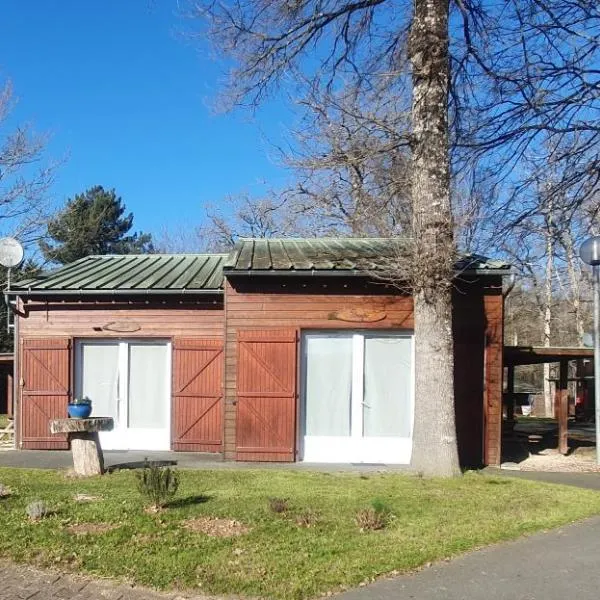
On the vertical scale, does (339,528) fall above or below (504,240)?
below

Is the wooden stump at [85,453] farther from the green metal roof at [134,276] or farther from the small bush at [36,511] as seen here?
the green metal roof at [134,276]

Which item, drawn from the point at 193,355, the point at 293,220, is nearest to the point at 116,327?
the point at 193,355

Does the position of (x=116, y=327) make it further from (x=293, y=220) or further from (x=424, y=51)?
(x=293, y=220)

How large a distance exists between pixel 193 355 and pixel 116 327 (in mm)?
1566

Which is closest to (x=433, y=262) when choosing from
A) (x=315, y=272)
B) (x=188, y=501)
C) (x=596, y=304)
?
(x=315, y=272)

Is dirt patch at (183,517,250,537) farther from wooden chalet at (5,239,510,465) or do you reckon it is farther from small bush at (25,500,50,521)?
wooden chalet at (5,239,510,465)

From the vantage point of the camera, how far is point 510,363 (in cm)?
1511

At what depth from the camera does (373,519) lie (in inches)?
253

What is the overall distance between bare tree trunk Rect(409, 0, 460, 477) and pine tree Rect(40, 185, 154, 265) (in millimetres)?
29845

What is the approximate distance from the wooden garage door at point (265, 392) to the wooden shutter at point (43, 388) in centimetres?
361

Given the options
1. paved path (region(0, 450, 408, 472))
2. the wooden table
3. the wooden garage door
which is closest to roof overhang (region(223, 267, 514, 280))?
the wooden garage door

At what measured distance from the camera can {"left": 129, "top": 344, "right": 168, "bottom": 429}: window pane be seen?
507 inches

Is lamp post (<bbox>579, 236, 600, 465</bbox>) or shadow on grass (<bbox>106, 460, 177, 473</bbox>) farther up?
lamp post (<bbox>579, 236, 600, 465</bbox>)

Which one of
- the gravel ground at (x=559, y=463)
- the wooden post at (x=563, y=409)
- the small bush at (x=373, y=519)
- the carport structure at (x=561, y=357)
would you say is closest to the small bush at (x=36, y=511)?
the small bush at (x=373, y=519)
